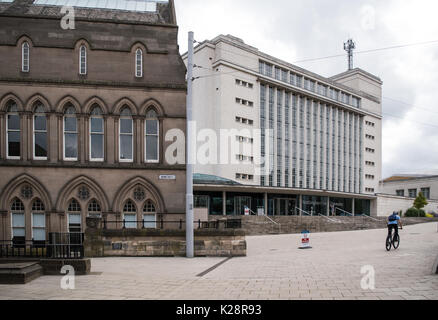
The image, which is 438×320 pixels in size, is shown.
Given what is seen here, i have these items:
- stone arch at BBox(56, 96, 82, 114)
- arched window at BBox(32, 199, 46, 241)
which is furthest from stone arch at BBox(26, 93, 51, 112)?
arched window at BBox(32, 199, 46, 241)

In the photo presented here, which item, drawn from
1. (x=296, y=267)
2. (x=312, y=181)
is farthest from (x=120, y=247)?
(x=312, y=181)

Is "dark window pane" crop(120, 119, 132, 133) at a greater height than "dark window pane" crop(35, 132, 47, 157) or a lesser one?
greater

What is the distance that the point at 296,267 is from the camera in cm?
1261

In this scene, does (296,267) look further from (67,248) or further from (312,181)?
(312,181)

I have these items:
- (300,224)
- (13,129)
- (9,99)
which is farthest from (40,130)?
(300,224)

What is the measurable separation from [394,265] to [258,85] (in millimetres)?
46030

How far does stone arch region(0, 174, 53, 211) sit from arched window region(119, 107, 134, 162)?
13.1 feet

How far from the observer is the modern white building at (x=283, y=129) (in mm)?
51719

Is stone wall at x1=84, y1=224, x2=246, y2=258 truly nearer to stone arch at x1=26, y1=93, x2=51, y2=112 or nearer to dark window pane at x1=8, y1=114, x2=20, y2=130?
stone arch at x1=26, y1=93, x2=51, y2=112

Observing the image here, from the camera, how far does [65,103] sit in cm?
1955

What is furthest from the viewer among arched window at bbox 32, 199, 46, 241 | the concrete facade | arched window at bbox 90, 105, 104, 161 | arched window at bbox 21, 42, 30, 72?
the concrete facade

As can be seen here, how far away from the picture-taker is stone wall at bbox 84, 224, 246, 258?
16047 millimetres

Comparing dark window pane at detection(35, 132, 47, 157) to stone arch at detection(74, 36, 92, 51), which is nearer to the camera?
dark window pane at detection(35, 132, 47, 157)

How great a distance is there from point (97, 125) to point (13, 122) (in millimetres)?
4061
